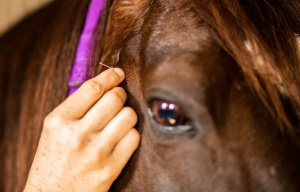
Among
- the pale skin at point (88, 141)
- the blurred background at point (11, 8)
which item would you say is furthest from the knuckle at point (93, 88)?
the blurred background at point (11, 8)

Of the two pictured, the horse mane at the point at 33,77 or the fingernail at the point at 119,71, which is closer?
the fingernail at the point at 119,71

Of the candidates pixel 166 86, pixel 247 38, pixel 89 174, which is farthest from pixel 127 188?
pixel 247 38

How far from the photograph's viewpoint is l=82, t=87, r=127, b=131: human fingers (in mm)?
723

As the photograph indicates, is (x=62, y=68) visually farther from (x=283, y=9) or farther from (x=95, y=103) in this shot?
(x=283, y=9)

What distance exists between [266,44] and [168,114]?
0.57ft

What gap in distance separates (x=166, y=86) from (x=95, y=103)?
0.13 metres

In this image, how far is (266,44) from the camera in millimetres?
678

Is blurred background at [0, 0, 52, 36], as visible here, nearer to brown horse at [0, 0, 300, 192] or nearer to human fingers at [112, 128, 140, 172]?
brown horse at [0, 0, 300, 192]

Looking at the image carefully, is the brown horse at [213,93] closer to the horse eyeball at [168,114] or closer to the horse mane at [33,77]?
the horse eyeball at [168,114]

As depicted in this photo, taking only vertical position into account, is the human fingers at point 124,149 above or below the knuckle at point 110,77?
below

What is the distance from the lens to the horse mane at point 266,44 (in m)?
0.66

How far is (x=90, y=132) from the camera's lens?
2.36ft

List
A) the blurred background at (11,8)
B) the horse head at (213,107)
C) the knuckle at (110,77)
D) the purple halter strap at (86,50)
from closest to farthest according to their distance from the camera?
the horse head at (213,107) < the knuckle at (110,77) < the purple halter strap at (86,50) < the blurred background at (11,8)

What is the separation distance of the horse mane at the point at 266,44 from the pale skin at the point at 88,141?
19 centimetres
